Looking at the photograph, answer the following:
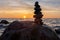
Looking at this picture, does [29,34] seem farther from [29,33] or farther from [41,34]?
[41,34]

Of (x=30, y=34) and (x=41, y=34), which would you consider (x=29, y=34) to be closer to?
(x=30, y=34)

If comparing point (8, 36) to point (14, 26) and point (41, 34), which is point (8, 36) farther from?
point (41, 34)

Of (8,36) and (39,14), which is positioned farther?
(39,14)

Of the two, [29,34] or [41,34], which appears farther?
[41,34]

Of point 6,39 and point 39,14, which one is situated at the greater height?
point 39,14

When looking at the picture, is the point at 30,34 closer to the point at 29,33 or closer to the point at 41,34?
the point at 29,33

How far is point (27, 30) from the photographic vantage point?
5809mm

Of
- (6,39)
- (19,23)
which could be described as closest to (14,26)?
(19,23)

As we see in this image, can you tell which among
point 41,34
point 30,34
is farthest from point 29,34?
point 41,34

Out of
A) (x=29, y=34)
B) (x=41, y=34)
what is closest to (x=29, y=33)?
(x=29, y=34)

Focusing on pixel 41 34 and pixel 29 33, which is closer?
pixel 29 33

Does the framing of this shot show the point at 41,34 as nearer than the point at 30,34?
No

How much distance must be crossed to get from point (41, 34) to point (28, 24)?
0.60 meters

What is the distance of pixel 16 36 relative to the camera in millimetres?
5781
